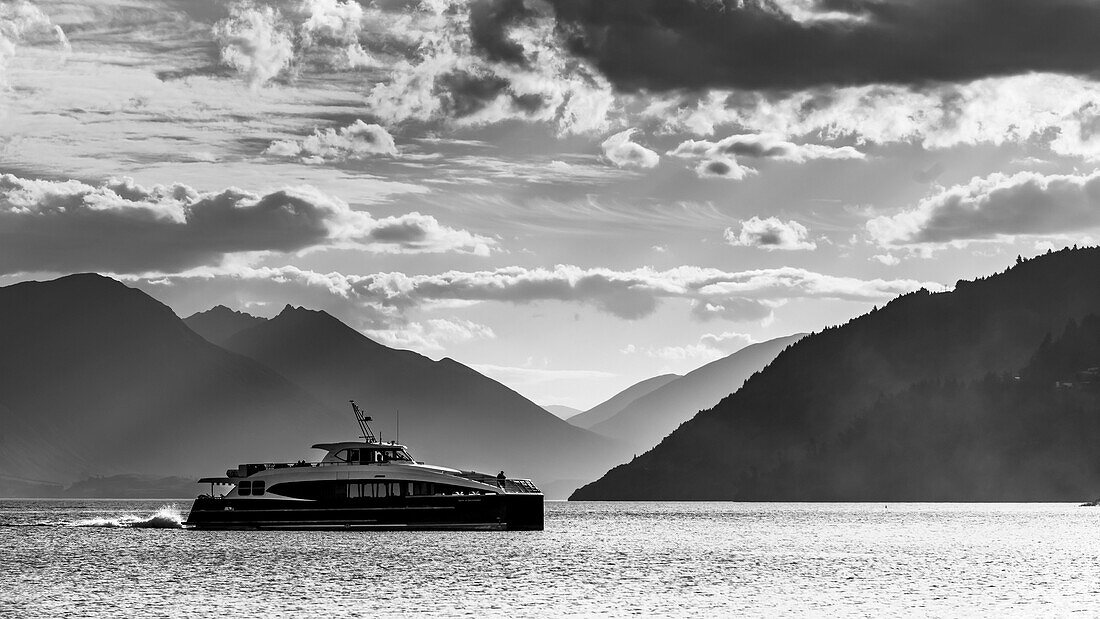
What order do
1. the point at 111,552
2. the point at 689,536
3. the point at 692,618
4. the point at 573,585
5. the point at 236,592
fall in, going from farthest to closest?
the point at 689,536 → the point at 111,552 → the point at 573,585 → the point at 236,592 → the point at 692,618

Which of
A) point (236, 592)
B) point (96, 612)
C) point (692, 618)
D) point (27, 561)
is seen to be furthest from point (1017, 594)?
point (27, 561)

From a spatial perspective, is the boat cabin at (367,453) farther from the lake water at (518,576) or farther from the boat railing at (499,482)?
the lake water at (518,576)

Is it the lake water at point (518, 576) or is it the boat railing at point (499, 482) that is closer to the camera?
the lake water at point (518, 576)

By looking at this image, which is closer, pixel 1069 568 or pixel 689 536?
pixel 1069 568

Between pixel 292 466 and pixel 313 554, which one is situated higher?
pixel 292 466

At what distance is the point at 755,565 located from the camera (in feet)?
385

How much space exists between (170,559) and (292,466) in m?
20.8

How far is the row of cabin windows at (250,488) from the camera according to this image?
136 metres

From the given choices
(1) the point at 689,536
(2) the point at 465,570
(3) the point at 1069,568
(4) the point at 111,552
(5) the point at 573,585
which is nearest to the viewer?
(5) the point at 573,585

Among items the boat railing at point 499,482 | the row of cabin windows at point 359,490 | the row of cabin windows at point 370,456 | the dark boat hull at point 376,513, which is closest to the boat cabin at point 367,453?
the row of cabin windows at point 370,456

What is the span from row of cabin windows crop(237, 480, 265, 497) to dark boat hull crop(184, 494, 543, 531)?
837 mm

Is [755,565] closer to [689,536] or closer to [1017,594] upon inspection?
[1017,594]

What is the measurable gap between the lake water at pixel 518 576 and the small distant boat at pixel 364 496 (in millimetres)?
2144

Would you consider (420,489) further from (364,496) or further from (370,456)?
(370,456)
